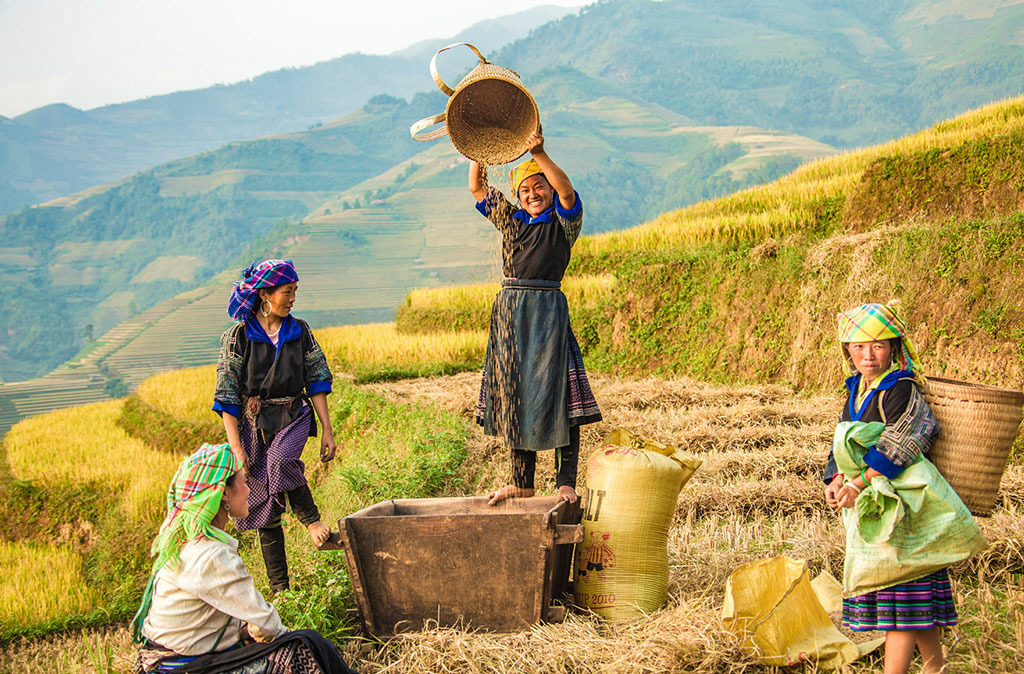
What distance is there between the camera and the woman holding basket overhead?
237cm

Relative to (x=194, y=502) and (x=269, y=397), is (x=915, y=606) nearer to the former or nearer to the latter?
(x=194, y=502)

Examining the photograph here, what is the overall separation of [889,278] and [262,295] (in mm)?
5240

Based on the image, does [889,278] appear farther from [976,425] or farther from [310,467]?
[310,467]

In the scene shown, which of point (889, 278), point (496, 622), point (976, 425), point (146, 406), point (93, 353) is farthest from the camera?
point (93, 353)

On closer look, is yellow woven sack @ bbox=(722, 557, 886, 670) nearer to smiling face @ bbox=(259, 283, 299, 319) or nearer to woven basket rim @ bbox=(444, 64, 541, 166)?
woven basket rim @ bbox=(444, 64, 541, 166)

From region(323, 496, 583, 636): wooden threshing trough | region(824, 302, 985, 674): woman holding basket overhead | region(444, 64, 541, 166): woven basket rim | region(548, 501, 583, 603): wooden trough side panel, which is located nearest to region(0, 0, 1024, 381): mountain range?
region(444, 64, 541, 166): woven basket rim

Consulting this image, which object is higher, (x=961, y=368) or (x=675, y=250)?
(x=675, y=250)

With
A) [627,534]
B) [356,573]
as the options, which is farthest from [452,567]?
[627,534]

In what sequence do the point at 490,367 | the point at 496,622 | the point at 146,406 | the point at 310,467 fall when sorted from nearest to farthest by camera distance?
the point at 496,622, the point at 490,367, the point at 310,467, the point at 146,406

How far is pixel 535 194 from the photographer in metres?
3.28

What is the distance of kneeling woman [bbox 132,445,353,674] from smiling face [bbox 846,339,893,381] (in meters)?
1.98

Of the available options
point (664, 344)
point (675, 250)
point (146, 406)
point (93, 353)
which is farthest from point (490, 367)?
point (93, 353)

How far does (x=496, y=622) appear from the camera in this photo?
301 cm

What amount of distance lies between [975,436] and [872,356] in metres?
0.39
